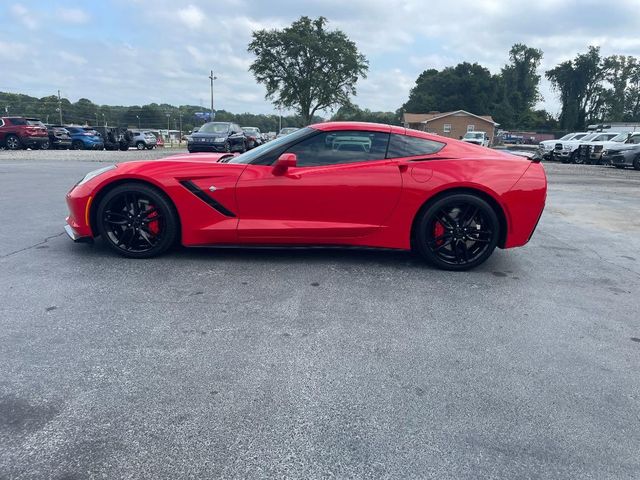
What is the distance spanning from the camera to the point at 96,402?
85.4 inches

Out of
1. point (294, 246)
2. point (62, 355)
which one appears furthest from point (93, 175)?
point (62, 355)

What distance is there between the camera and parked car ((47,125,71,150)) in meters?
26.8

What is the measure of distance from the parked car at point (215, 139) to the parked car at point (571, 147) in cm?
1835

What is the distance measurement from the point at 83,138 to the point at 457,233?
29.9m

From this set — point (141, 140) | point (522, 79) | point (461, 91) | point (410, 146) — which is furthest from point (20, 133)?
point (522, 79)

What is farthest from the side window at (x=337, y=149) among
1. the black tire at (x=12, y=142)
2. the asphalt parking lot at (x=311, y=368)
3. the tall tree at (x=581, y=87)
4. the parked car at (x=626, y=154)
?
the tall tree at (x=581, y=87)

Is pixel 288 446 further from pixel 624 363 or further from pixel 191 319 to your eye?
pixel 624 363

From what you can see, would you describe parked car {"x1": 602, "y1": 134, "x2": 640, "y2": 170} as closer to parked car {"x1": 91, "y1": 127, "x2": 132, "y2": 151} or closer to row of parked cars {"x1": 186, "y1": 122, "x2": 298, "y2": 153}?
row of parked cars {"x1": 186, "y1": 122, "x2": 298, "y2": 153}

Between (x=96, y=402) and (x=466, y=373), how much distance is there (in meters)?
1.87

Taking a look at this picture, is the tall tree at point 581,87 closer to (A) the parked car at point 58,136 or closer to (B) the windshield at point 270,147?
(A) the parked car at point 58,136

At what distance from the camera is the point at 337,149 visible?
4316 millimetres

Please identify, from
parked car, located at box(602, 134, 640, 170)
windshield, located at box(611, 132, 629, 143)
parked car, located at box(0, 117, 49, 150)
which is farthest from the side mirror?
windshield, located at box(611, 132, 629, 143)

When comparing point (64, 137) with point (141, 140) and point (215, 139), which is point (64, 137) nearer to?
point (141, 140)

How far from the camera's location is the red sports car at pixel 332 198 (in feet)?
13.8
